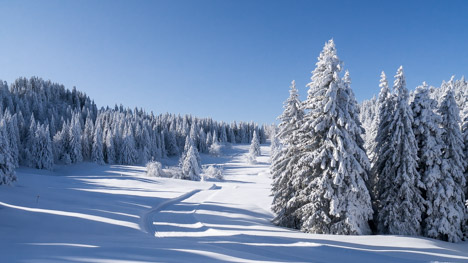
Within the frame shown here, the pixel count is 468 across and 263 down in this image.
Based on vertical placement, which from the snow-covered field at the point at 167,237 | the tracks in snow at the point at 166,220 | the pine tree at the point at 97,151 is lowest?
the tracks in snow at the point at 166,220

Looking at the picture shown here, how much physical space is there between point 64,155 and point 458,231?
76937 mm

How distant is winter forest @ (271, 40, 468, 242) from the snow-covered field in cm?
188

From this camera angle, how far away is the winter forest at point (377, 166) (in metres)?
16.2

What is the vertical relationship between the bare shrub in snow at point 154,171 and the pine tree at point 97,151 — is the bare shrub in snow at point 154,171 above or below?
below

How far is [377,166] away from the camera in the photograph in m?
19.6

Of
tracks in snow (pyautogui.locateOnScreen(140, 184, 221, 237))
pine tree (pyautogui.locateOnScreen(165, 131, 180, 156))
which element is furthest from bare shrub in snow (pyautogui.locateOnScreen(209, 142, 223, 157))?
tracks in snow (pyautogui.locateOnScreen(140, 184, 221, 237))

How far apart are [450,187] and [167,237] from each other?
62.6ft

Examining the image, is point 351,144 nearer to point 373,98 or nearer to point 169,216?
point 169,216

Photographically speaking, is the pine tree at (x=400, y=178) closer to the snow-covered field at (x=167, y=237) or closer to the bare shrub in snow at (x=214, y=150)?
the snow-covered field at (x=167, y=237)

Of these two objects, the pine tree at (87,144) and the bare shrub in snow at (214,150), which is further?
the bare shrub in snow at (214,150)

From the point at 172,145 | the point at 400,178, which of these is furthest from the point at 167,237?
the point at 172,145

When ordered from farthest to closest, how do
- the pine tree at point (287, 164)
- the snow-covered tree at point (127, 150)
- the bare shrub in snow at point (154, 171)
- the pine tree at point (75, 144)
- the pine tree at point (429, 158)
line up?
the snow-covered tree at point (127, 150) → the pine tree at point (75, 144) → the bare shrub in snow at point (154, 171) → the pine tree at point (287, 164) → the pine tree at point (429, 158)

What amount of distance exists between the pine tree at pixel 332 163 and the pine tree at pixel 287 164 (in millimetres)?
1046

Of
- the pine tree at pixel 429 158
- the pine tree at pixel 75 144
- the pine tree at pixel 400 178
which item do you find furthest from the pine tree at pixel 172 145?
the pine tree at pixel 429 158
